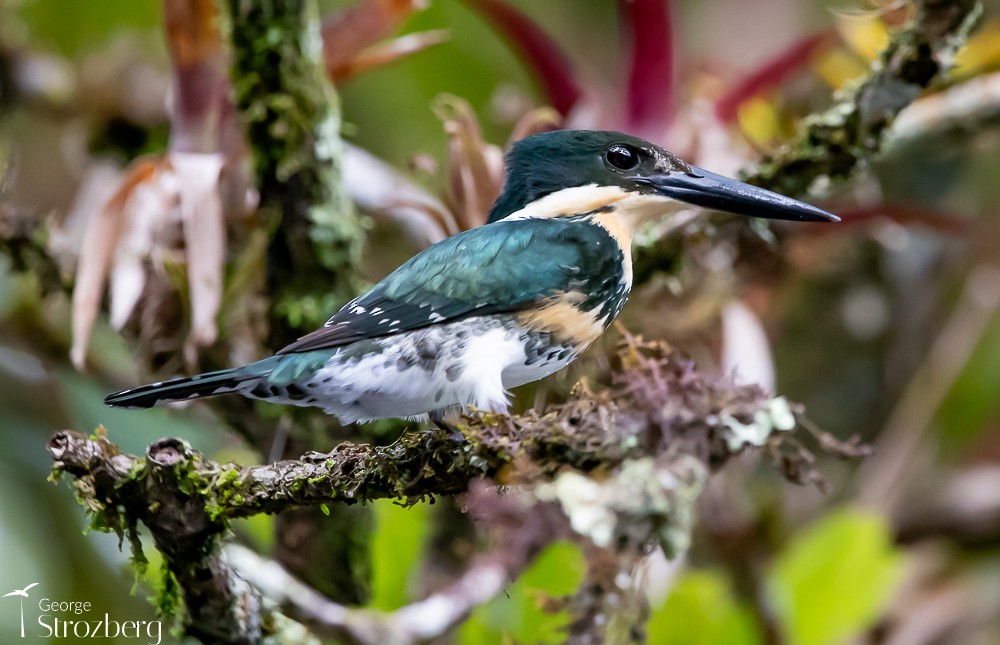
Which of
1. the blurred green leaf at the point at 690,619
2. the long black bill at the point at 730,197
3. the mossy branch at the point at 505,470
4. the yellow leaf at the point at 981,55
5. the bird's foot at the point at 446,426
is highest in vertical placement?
the yellow leaf at the point at 981,55

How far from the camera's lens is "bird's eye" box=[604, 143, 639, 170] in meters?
2.10

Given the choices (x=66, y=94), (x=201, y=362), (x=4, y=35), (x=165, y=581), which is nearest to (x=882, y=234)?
(x=201, y=362)

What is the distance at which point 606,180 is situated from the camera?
2105 millimetres

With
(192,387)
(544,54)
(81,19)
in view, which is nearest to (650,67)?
(544,54)

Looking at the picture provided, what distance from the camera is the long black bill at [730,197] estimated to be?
6.41 ft

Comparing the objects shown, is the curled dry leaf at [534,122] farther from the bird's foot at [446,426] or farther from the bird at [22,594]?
the bird at [22,594]

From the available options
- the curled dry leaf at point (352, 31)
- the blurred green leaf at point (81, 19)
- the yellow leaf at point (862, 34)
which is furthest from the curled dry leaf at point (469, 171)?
the blurred green leaf at point (81, 19)

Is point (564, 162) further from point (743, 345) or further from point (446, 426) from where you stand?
point (743, 345)

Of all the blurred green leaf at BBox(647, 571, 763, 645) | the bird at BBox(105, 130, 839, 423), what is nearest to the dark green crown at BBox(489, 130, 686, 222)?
the bird at BBox(105, 130, 839, 423)

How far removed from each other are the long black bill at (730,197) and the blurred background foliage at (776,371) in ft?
1.93

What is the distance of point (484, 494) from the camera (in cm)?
153

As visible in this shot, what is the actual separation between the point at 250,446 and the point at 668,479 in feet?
5.16

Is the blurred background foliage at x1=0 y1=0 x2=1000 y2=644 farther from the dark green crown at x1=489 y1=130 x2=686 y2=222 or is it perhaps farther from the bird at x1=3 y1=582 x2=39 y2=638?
the dark green crown at x1=489 y1=130 x2=686 y2=222

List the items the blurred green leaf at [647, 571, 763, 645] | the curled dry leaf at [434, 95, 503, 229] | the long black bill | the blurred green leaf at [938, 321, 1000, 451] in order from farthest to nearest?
the blurred green leaf at [938, 321, 1000, 451], the blurred green leaf at [647, 571, 763, 645], the curled dry leaf at [434, 95, 503, 229], the long black bill
